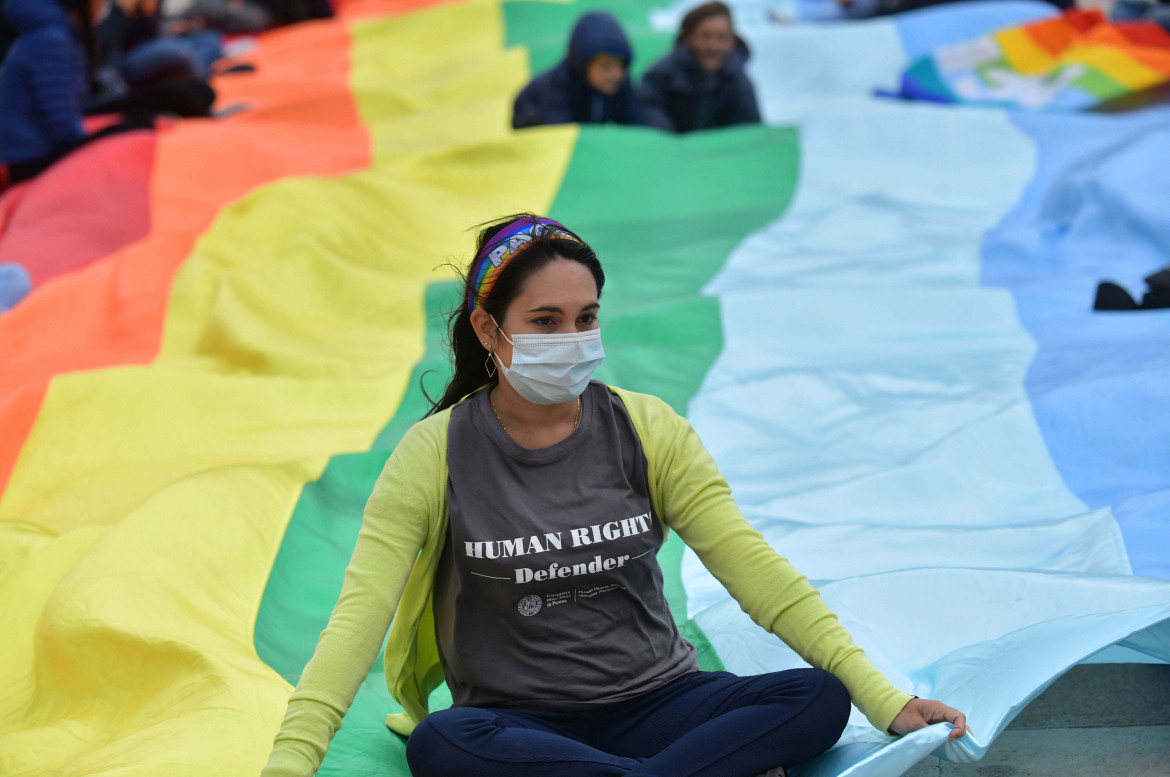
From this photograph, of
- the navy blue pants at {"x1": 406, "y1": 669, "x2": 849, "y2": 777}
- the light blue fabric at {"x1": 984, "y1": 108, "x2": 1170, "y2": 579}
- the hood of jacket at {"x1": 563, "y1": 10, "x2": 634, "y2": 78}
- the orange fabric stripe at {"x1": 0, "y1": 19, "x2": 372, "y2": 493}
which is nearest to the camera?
the navy blue pants at {"x1": 406, "y1": 669, "x2": 849, "y2": 777}

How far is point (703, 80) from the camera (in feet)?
15.5

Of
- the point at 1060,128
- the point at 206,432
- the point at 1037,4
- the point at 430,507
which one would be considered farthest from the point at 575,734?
the point at 1037,4

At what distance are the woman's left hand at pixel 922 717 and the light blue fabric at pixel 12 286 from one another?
Answer: 2.73 meters

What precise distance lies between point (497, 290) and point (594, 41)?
10.4 feet

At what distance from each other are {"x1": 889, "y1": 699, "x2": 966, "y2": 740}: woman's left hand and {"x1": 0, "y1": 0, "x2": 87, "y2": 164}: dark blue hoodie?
389cm

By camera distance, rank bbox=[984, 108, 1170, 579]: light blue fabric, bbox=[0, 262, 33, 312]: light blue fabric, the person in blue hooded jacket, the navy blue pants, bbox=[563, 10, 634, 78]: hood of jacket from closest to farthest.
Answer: the navy blue pants → bbox=[984, 108, 1170, 579]: light blue fabric → bbox=[0, 262, 33, 312]: light blue fabric → the person in blue hooded jacket → bbox=[563, 10, 634, 78]: hood of jacket

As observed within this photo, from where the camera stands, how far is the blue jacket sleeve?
425 cm

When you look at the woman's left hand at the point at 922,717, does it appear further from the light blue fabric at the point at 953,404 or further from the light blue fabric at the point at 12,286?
the light blue fabric at the point at 12,286

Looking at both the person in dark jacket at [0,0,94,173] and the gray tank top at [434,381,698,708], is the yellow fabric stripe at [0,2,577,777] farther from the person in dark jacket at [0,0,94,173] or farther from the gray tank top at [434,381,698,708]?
the person in dark jacket at [0,0,94,173]

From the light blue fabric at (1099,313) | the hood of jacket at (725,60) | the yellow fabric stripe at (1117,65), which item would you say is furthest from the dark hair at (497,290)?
the yellow fabric stripe at (1117,65)

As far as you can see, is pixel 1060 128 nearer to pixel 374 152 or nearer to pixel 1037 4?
pixel 1037 4

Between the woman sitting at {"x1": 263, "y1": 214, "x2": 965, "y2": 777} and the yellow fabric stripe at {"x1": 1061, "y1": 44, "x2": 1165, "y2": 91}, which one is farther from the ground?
the woman sitting at {"x1": 263, "y1": 214, "x2": 965, "y2": 777}

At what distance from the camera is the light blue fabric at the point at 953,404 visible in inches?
65.3

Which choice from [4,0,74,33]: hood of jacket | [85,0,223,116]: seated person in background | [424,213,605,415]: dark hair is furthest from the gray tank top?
[85,0,223,116]: seated person in background
